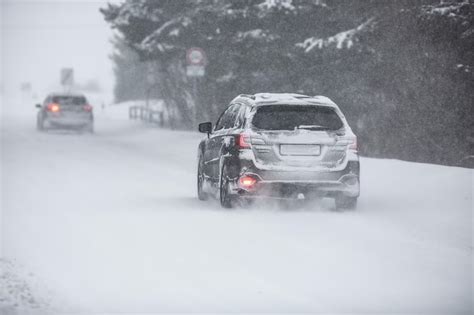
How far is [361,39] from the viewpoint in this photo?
24.7 meters

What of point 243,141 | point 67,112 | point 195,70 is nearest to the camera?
point 243,141

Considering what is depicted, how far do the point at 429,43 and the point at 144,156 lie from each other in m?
8.41

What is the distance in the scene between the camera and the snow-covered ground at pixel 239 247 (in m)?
6.91

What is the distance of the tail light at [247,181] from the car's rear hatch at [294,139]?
0.85 ft

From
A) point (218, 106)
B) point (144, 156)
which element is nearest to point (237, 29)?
point (218, 106)

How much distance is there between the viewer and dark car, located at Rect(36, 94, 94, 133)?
38084 mm

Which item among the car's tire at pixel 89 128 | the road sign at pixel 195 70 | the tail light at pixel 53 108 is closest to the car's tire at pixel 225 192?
the road sign at pixel 195 70

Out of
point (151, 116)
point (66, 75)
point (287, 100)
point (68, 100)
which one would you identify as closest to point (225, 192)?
point (287, 100)

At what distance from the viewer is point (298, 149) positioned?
475 inches

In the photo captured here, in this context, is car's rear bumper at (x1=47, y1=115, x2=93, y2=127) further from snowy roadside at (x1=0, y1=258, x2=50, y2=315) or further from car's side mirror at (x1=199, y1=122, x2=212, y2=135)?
snowy roadside at (x1=0, y1=258, x2=50, y2=315)

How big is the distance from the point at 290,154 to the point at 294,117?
660 mm

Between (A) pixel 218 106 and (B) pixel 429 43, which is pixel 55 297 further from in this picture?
(A) pixel 218 106

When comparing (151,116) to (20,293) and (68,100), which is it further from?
(20,293)

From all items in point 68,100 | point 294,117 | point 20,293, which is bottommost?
point 68,100
